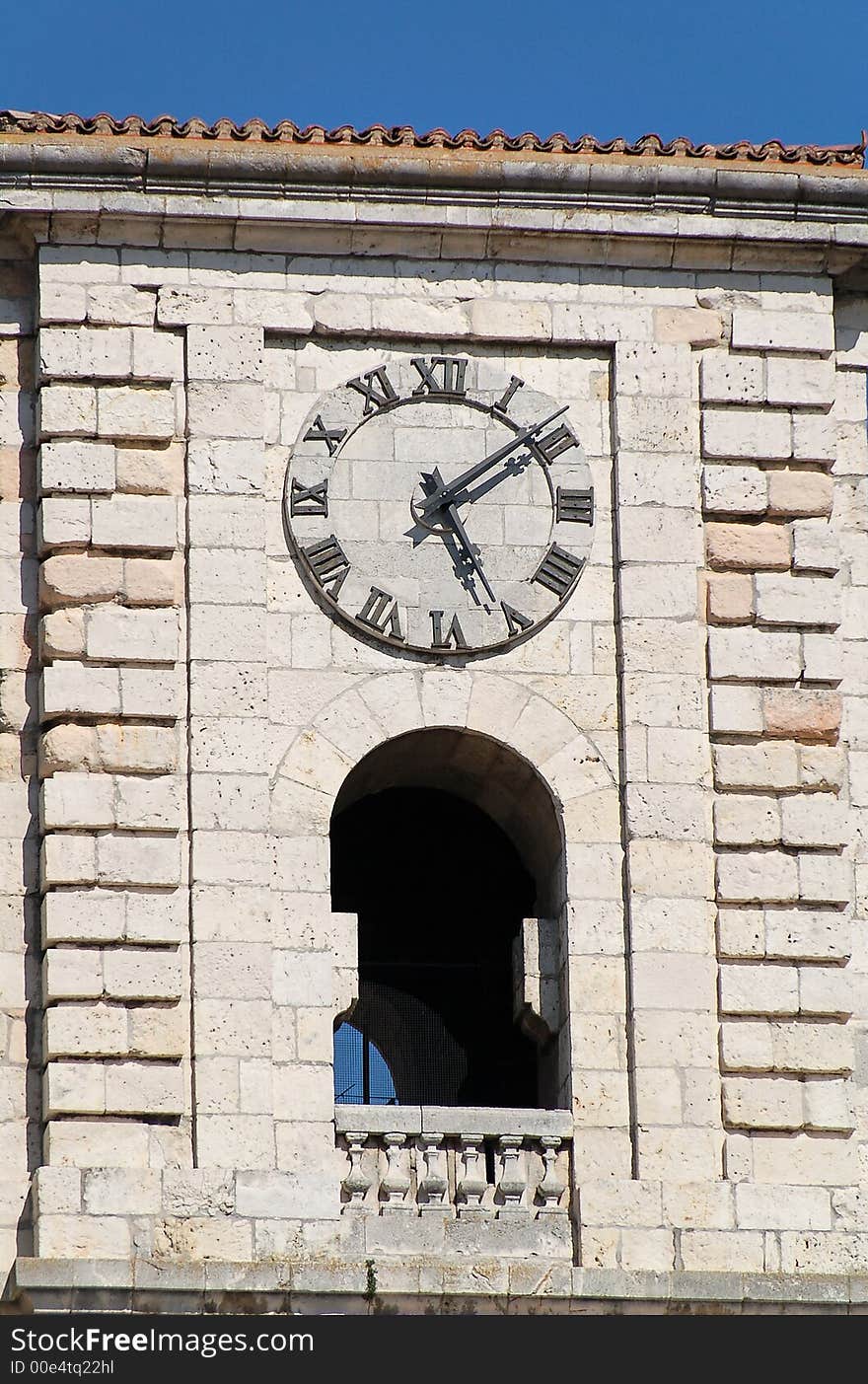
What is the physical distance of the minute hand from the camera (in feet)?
70.1

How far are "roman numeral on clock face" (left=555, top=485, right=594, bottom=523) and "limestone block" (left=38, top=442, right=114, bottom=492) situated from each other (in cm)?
256

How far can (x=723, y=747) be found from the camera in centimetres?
2117

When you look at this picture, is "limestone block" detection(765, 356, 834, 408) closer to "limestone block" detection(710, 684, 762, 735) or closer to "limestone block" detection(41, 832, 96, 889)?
"limestone block" detection(710, 684, 762, 735)

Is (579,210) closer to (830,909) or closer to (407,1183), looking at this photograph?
(830,909)

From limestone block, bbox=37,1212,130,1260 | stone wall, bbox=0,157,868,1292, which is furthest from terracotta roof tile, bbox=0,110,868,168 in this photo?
limestone block, bbox=37,1212,130,1260

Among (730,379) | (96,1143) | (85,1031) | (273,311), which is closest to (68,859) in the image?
(85,1031)

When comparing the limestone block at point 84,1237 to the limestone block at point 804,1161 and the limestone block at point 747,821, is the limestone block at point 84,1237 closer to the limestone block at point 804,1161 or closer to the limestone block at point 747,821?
the limestone block at point 804,1161

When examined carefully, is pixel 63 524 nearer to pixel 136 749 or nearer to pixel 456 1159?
pixel 136 749

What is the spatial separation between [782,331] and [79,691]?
15.3 ft

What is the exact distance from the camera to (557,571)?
21.4 metres

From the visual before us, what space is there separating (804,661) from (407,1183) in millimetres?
3800

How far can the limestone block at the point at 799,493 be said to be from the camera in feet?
71.1

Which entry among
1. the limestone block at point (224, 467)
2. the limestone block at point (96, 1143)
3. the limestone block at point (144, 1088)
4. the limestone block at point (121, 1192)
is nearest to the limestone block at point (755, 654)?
the limestone block at point (224, 467)

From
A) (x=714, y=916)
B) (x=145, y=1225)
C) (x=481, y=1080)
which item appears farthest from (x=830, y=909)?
(x=145, y=1225)
